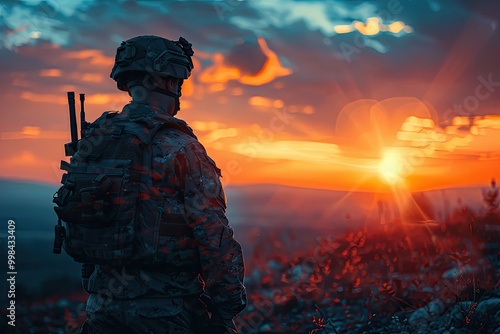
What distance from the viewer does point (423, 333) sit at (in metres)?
6.27

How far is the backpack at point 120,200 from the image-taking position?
11.5 ft

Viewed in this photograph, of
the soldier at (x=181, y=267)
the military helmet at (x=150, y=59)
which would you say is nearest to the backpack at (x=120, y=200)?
the soldier at (x=181, y=267)

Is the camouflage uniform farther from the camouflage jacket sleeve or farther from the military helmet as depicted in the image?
the military helmet

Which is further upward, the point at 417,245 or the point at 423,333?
the point at 417,245

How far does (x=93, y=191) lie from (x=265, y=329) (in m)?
4.88

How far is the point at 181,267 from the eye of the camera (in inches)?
139

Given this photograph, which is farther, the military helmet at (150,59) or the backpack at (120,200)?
the military helmet at (150,59)

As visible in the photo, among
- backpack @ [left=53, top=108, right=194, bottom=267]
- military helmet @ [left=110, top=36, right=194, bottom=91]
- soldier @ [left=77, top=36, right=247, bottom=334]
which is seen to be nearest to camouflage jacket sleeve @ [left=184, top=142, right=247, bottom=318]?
soldier @ [left=77, top=36, right=247, bottom=334]

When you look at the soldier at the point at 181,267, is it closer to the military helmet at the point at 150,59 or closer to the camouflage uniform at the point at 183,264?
the camouflage uniform at the point at 183,264

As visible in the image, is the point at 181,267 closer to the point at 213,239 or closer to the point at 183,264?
the point at 183,264

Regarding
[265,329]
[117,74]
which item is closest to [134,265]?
[117,74]

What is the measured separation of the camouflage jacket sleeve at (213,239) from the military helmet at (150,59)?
0.62m

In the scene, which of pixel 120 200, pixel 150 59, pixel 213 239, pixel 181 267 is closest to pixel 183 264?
pixel 181 267

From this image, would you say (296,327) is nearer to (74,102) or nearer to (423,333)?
(423,333)
